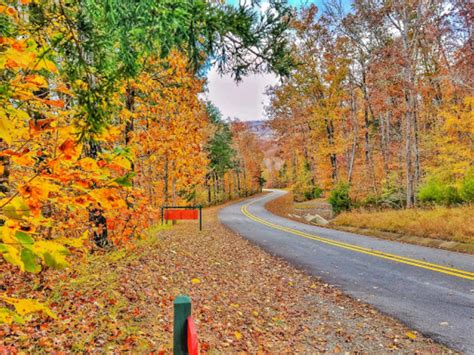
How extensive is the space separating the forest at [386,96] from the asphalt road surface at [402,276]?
200 inches

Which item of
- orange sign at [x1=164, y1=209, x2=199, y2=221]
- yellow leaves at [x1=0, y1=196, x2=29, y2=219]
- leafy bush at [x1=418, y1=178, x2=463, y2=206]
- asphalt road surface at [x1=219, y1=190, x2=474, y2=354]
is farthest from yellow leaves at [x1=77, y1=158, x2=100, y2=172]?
leafy bush at [x1=418, y1=178, x2=463, y2=206]

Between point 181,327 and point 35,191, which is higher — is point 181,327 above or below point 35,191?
below

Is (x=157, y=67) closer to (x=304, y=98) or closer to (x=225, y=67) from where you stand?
(x=225, y=67)

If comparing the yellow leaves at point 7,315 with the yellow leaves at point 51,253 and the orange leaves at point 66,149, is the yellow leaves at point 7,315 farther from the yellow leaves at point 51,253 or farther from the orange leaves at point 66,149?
the orange leaves at point 66,149

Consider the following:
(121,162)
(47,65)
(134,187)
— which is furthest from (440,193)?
(47,65)

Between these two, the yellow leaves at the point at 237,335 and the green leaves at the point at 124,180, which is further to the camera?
the yellow leaves at the point at 237,335

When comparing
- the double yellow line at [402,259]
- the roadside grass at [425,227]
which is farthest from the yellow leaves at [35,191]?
the roadside grass at [425,227]

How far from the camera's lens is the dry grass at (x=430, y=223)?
9.98 m

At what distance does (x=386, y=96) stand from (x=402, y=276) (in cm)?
1291

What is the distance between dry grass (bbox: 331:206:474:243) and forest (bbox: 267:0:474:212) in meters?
2.30

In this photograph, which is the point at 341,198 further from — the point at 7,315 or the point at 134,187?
the point at 7,315

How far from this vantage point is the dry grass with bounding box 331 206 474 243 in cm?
998

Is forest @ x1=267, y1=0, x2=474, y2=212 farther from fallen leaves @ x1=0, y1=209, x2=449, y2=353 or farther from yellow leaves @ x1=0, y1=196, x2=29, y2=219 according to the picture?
yellow leaves @ x1=0, y1=196, x2=29, y2=219

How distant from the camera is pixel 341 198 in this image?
795 inches
